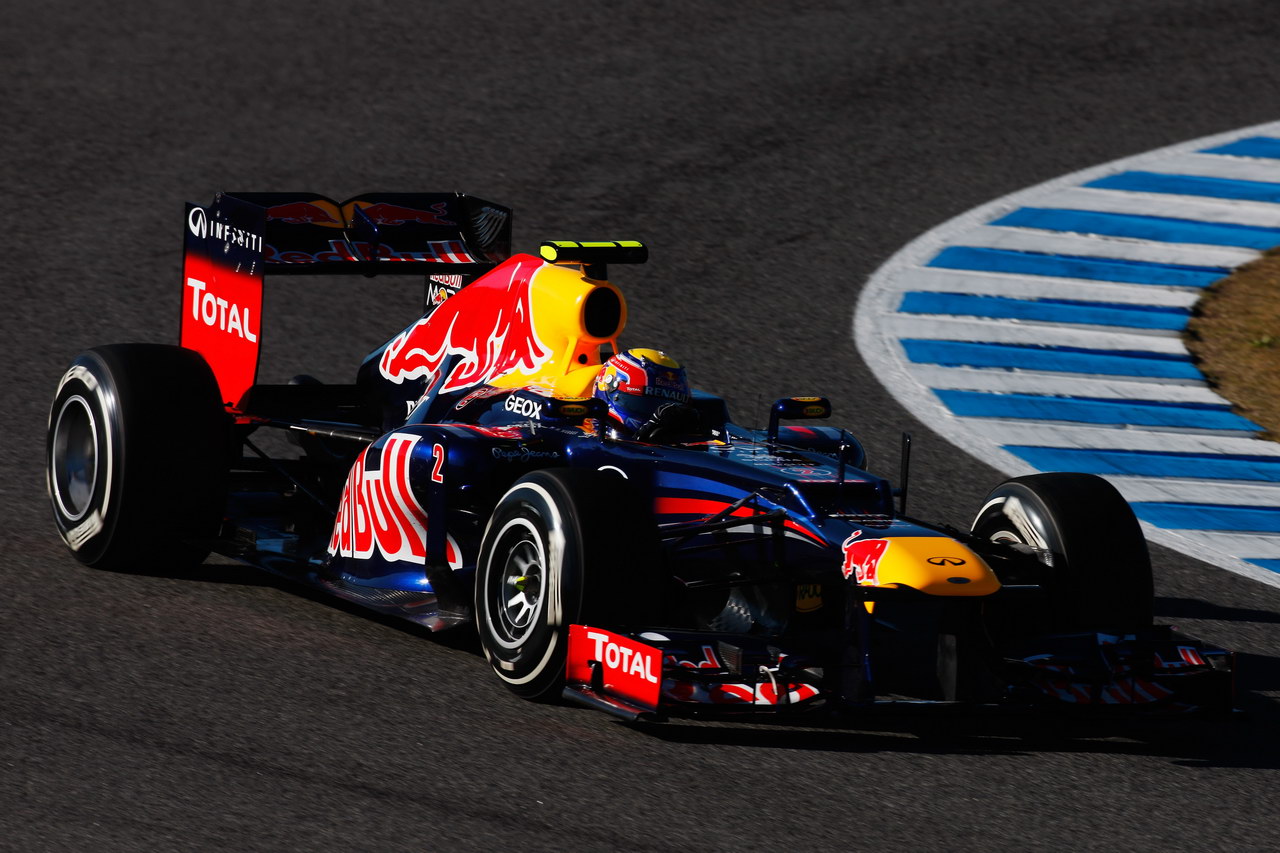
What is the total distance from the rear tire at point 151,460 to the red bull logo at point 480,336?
3.02 feet

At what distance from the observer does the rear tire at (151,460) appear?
7.39m

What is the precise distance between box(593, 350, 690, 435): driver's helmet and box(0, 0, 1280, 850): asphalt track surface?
106 centimetres

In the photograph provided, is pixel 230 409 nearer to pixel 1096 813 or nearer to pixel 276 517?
pixel 276 517

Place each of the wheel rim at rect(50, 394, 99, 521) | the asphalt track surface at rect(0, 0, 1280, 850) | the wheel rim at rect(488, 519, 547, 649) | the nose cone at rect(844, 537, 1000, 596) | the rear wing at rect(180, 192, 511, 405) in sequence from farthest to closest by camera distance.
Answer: the rear wing at rect(180, 192, 511, 405) → the wheel rim at rect(50, 394, 99, 521) → the wheel rim at rect(488, 519, 547, 649) → the nose cone at rect(844, 537, 1000, 596) → the asphalt track surface at rect(0, 0, 1280, 850)

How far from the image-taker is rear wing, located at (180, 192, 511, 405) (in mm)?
8180

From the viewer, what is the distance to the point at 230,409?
8328 millimetres

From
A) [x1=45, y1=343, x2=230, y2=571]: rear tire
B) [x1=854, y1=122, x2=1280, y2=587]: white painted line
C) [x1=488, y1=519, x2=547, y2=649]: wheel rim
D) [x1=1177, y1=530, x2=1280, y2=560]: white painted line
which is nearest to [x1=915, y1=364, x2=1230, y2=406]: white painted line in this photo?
[x1=854, y1=122, x2=1280, y2=587]: white painted line

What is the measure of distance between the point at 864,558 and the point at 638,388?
1369 millimetres

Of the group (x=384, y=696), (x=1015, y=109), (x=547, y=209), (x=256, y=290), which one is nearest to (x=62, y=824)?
(x=384, y=696)

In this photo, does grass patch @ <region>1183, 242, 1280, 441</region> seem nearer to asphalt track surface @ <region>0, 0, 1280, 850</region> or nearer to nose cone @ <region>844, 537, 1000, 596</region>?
asphalt track surface @ <region>0, 0, 1280, 850</region>

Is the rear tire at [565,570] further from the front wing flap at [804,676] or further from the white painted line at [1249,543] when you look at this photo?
the white painted line at [1249,543]

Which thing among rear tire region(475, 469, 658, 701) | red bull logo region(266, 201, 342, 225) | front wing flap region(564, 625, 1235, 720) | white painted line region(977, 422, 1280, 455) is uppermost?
red bull logo region(266, 201, 342, 225)

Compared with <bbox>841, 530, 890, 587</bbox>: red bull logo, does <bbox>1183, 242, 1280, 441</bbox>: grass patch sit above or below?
above

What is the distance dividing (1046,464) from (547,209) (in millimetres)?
4871
